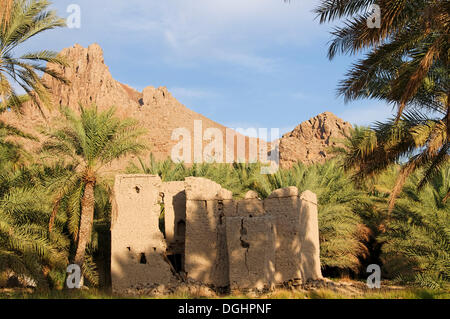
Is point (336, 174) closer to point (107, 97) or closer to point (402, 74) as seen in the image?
point (402, 74)

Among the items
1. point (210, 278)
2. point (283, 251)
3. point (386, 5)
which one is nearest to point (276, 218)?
point (283, 251)

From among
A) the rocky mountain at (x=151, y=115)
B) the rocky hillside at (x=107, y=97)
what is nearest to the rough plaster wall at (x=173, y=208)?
the rocky mountain at (x=151, y=115)

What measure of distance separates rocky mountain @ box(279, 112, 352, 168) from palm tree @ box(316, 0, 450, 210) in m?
38.7

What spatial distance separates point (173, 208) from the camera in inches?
774

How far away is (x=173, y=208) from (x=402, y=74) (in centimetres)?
1100

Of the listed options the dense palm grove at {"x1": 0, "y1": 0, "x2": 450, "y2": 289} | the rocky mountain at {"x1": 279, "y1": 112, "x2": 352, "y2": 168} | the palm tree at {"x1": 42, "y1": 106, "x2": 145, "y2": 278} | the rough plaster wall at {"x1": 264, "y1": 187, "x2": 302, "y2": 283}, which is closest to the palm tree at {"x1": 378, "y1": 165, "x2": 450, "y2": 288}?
the dense palm grove at {"x1": 0, "y1": 0, "x2": 450, "y2": 289}

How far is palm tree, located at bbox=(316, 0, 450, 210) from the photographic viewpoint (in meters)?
9.70

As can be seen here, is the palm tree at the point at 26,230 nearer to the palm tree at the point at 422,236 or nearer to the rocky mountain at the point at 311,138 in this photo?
the palm tree at the point at 422,236

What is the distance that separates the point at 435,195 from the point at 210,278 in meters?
9.15

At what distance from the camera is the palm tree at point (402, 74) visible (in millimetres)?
9703

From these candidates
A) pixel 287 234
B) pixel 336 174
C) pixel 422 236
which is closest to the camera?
pixel 287 234

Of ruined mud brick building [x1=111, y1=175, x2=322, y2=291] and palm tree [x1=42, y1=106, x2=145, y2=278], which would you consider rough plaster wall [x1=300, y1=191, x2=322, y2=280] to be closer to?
ruined mud brick building [x1=111, y1=175, x2=322, y2=291]

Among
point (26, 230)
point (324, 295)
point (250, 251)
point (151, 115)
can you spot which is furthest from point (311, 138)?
point (26, 230)

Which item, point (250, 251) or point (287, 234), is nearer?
point (250, 251)
